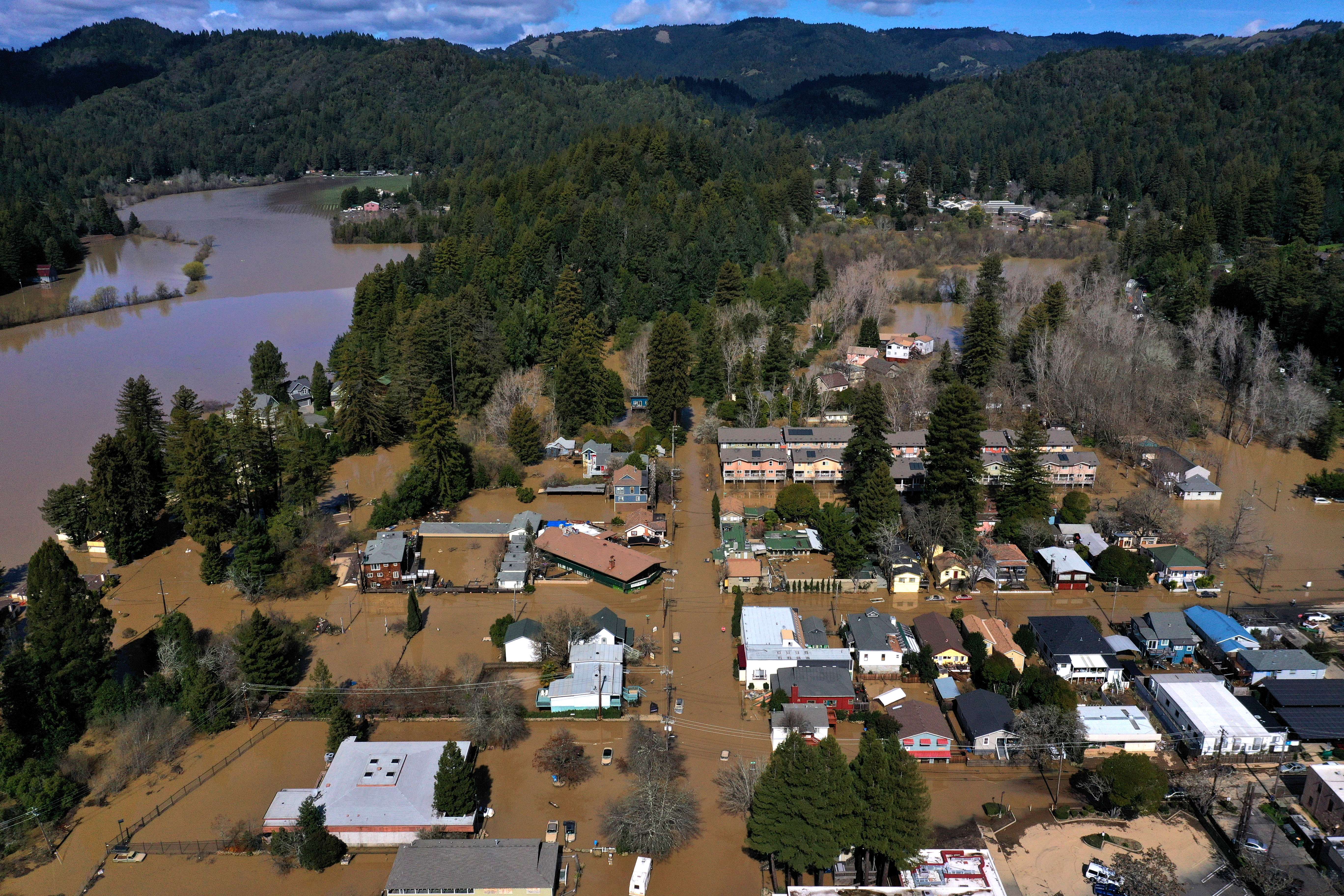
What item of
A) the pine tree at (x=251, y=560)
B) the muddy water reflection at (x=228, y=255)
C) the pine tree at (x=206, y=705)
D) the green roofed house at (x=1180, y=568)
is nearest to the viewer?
the pine tree at (x=206, y=705)

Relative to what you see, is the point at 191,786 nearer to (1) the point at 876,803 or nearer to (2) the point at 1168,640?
(1) the point at 876,803

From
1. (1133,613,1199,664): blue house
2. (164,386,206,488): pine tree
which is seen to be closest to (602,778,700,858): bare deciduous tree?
(1133,613,1199,664): blue house

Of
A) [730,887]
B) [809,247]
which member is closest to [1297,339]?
[809,247]

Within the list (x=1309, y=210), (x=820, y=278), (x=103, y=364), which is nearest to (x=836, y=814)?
(x=820, y=278)

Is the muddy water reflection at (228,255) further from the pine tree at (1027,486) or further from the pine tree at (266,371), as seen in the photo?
the pine tree at (1027,486)

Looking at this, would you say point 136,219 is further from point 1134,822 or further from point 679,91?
point 1134,822

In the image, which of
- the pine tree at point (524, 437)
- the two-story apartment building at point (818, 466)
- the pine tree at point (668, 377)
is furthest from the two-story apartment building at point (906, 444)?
the pine tree at point (524, 437)
